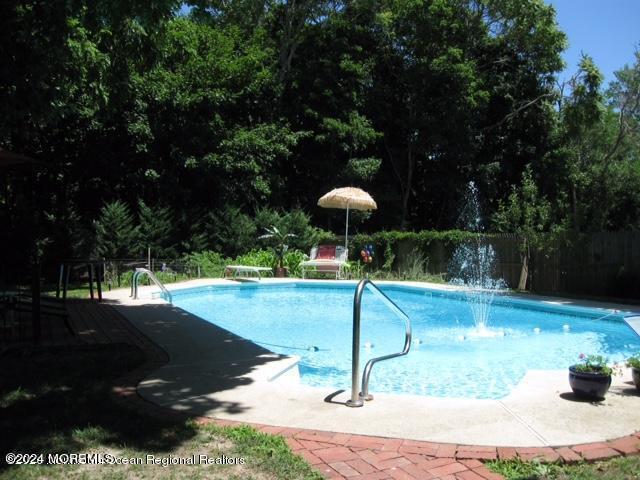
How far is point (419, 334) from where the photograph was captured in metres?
9.64

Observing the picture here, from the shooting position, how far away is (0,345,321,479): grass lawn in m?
3.12

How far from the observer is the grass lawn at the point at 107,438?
10.2ft

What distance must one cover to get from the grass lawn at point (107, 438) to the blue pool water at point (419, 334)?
2.47m

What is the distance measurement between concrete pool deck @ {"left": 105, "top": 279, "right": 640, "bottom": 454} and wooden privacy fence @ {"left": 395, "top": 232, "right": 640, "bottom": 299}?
8694 mm

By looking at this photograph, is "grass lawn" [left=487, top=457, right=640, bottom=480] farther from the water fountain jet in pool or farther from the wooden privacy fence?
the wooden privacy fence

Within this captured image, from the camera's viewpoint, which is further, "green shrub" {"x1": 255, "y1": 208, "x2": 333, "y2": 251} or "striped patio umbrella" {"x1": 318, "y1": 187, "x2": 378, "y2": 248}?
"green shrub" {"x1": 255, "y1": 208, "x2": 333, "y2": 251}

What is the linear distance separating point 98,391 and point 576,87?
20.3 meters

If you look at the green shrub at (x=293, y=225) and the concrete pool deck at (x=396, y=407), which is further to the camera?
the green shrub at (x=293, y=225)

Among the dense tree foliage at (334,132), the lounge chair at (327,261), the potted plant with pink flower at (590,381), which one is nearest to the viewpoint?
the potted plant with pink flower at (590,381)

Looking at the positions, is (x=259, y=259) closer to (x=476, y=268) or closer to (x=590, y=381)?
(x=476, y=268)

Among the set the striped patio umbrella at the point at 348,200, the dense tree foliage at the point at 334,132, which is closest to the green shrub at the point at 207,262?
the dense tree foliage at the point at 334,132

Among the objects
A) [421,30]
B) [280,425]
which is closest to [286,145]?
[421,30]

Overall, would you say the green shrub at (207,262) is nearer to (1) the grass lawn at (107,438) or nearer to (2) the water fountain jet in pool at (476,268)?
(2) the water fountain jet in pool at (476,268)

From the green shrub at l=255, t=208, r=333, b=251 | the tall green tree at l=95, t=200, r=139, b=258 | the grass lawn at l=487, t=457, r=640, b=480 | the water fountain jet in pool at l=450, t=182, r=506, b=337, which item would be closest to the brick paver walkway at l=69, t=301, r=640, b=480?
the grass lawn at l=487, t=457, r=640, b=480
